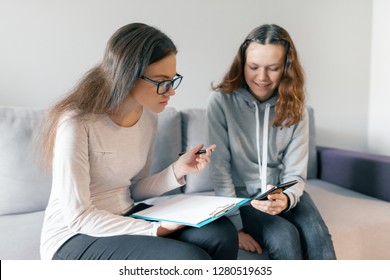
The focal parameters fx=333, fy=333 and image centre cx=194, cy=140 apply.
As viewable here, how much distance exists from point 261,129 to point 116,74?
1.88ft

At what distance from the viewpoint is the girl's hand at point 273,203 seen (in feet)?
3.06

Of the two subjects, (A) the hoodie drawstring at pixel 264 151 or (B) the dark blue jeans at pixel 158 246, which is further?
(A) the hoodie drawstring at pixel 264 151

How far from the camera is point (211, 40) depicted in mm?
1683

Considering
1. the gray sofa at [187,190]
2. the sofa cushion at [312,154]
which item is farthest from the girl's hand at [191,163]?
the sofa cushion at [312,154]

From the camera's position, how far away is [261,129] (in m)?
1.18

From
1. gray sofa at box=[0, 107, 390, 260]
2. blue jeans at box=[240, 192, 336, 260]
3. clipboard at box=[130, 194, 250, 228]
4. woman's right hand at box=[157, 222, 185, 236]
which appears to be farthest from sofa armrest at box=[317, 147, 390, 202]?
woman's right hand at box=[157, 222, 185, 236]

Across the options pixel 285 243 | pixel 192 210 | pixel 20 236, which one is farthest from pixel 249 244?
pixel 20 236

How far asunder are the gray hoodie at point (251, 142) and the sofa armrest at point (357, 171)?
1.46 ft

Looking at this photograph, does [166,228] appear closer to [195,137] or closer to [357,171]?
[195,137]

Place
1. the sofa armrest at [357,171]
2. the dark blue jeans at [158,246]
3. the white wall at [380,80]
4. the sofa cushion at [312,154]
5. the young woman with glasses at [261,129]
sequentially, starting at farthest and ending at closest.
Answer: the white wall at [380,80], the sofa cushion at [312,154], the sofa armrest at [357,171], the young woman with glasses at [261,129], the dark blue jeans at [158,246]

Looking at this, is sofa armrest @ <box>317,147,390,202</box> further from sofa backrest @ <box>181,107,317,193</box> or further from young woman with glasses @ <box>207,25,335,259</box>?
sofa backrest @ <box>181,107,317,193</box>

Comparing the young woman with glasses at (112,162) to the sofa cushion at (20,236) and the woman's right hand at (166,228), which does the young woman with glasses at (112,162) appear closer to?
the woman's right hand at (166,228)

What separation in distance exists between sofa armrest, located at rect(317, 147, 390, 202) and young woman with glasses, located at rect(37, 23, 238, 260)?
A: 0.86m
